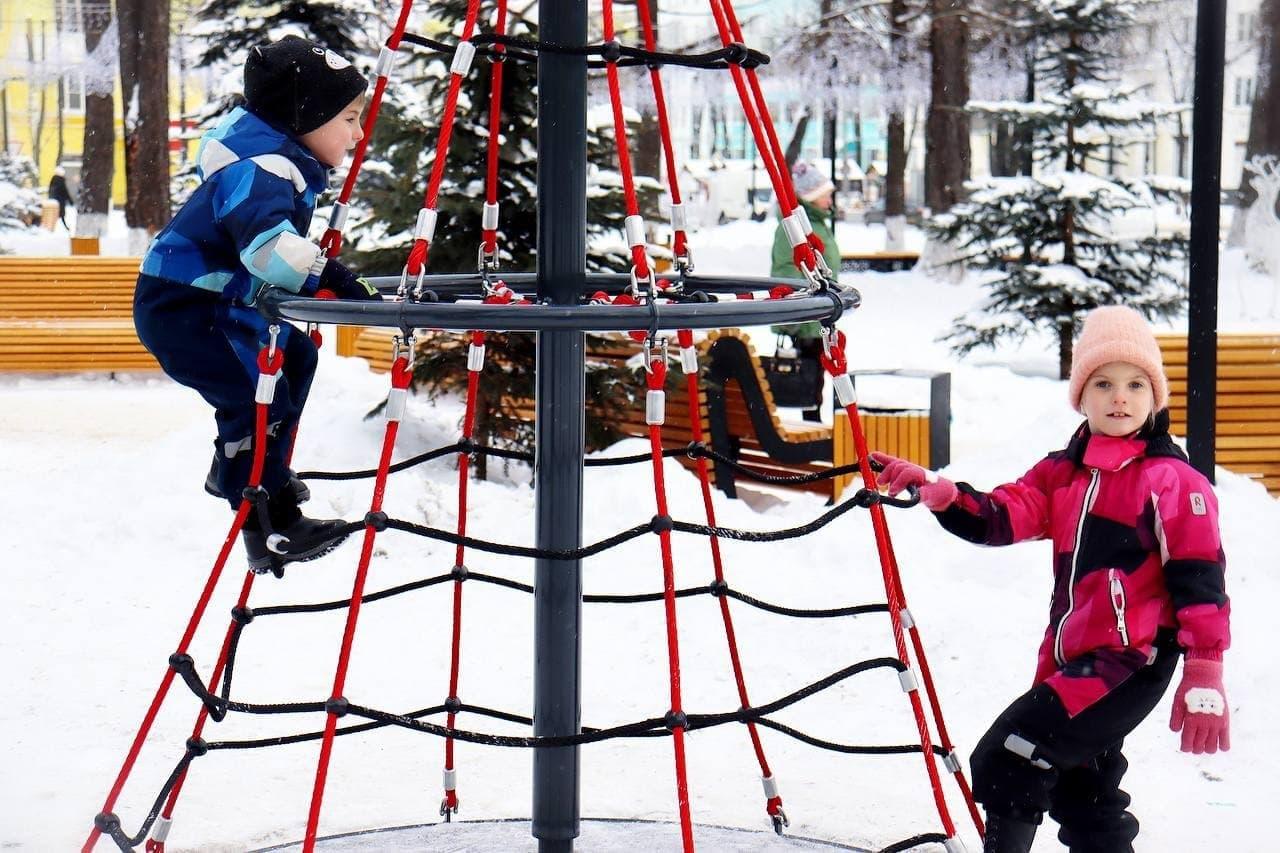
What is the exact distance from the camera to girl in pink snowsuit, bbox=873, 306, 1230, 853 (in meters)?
2.58

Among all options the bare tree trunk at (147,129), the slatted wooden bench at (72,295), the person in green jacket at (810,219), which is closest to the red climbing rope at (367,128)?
the person in green jacket at (810,219)

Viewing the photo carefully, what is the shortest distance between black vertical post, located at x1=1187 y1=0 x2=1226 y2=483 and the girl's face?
3.08 metres

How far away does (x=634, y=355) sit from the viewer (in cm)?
787

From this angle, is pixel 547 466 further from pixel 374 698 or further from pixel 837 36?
pixel 837 36

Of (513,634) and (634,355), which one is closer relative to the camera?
(513,634)

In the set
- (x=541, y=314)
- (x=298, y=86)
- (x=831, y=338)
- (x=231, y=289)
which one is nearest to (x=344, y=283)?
(x=231, y=289)

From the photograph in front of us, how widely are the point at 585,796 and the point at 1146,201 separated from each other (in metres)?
9.91

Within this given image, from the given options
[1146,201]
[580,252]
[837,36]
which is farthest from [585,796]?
[837,36]

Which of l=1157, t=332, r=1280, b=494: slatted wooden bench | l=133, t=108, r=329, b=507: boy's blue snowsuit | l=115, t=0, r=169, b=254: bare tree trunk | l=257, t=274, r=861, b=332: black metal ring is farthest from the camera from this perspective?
l=115, t=0, r=169, b=254: bare tree trunk

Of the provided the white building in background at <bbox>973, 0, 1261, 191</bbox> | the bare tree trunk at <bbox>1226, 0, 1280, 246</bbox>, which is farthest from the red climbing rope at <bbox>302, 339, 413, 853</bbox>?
the bare tree trunk at <bbox>1226, 0, 1280, 246</bbox>

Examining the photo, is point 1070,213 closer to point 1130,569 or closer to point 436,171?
point 1130,569

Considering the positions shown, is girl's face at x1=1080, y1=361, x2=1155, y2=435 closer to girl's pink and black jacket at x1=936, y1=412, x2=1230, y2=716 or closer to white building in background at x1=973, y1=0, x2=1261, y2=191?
girl's pink and black jacket at x1=936, y1=412, x2=1230, y2=716

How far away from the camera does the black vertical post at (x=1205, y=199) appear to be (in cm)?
570

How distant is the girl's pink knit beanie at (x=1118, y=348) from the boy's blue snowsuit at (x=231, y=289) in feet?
4.38
